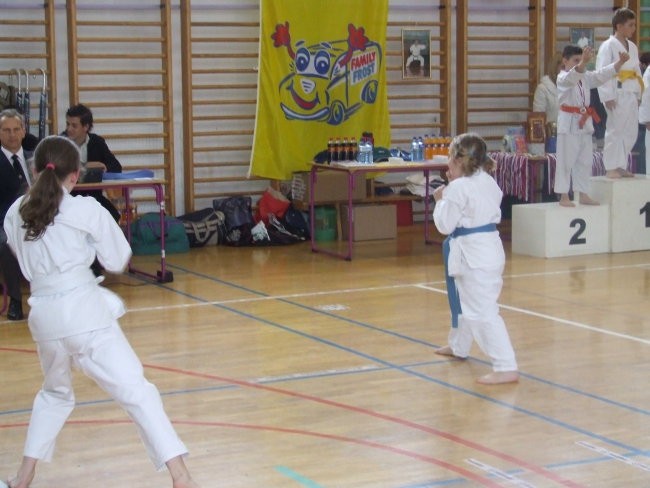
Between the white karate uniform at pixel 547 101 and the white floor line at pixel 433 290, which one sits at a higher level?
the white karate uniform at pixel 547 101

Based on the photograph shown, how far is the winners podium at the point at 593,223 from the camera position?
32.3 ft

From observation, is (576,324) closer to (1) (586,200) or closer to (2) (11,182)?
(1) (586,200)

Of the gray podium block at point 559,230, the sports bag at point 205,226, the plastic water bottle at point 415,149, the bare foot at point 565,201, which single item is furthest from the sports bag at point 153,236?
the bare foot at point 565,201

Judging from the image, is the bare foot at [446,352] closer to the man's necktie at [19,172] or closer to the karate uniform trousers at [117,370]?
the karate uniform trousers at [117,370]

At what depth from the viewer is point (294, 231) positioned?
11.1 metres

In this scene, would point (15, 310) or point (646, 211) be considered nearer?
point (15, 310)

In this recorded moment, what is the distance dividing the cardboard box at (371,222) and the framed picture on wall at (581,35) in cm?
320

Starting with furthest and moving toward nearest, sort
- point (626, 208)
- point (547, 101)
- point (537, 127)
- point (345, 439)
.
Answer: point (547, 101), point (537, 127), point (626, 208), point (345, 439)

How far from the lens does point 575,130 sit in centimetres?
971

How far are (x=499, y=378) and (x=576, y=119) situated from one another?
460 centimetres

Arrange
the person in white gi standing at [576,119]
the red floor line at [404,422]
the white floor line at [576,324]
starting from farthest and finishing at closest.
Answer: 1. the person in white gi standing at [576,119]
2. the white floor line at [576,324]
3. the red floor line at [404,422]

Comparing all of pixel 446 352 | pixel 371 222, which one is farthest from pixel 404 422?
pixel 371 222

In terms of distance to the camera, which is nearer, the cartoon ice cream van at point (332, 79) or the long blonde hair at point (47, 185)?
the long blonde hair at point (47, 185)

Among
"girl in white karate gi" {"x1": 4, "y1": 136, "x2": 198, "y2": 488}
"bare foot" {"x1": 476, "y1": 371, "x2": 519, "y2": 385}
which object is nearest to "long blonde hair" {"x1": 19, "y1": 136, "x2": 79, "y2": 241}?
"girl in white karate gi" {"x1": 4, "y1": 136, "x2": 198, "y2": 488}
